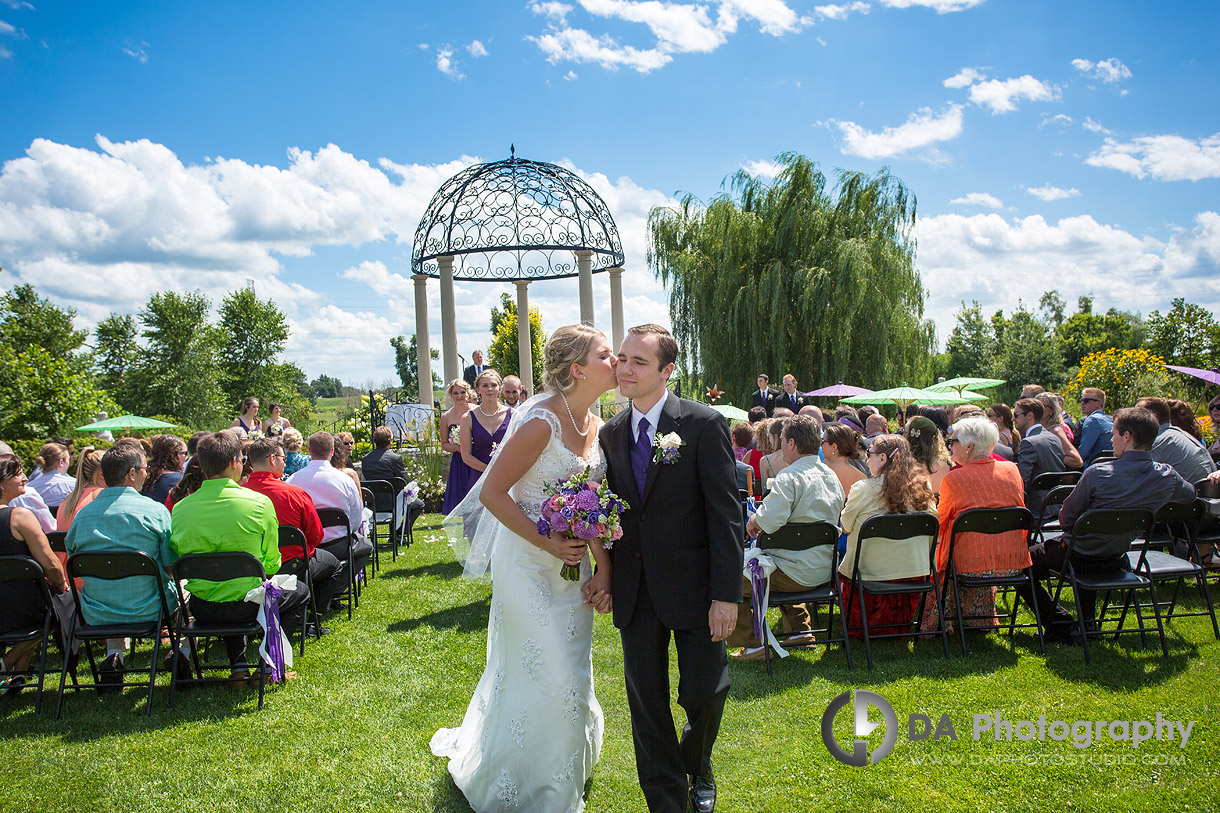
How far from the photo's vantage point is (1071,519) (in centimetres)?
509

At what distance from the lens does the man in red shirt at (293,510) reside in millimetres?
5621

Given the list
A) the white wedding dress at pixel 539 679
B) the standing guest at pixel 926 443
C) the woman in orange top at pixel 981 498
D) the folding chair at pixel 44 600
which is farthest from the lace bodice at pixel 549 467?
the folding chair at pixel 44 600

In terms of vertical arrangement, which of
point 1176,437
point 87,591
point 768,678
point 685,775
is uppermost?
point 1176,437

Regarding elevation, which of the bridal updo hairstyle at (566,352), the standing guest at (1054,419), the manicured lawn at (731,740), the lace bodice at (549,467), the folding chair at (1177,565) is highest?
the bridal updo hairstyle at (566,352)

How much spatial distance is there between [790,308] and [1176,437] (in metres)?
12.3

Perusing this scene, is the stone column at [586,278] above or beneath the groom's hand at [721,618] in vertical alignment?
above

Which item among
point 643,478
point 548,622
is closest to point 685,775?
point 548,622

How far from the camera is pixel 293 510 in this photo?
5633 millimetres

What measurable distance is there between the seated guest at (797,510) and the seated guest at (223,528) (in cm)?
344

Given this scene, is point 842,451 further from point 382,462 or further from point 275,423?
point 275,423

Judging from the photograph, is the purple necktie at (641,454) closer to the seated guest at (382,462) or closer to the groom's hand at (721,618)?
the groom's hand at (721,618)

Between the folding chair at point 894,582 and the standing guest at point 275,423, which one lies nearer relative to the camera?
the folding chair at point 894,582

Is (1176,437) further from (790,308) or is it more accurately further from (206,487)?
(790,308)

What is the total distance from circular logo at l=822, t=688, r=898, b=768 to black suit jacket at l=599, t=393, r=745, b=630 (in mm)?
1409
